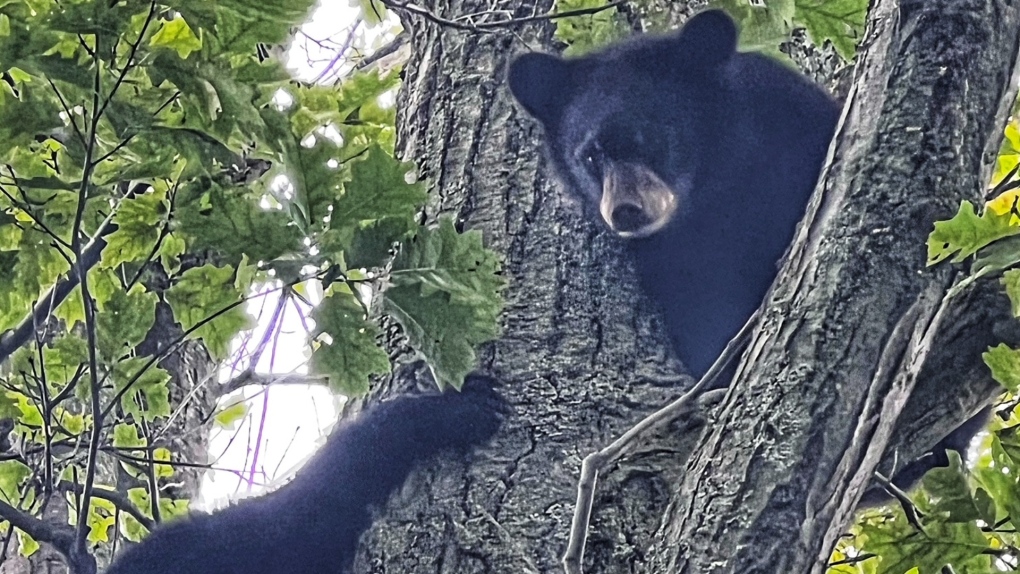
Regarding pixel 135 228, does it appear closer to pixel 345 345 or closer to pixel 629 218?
pixel 345 345

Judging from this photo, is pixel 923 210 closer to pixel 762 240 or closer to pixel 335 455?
pixel 335 455

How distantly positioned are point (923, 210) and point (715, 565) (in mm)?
524

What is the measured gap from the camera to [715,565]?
4.32 feet

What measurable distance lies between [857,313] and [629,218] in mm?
1940

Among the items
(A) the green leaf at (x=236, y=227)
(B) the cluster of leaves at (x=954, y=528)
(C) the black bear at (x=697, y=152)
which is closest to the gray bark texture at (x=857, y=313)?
(B) the cluster of leaves at (x=954, y=528)

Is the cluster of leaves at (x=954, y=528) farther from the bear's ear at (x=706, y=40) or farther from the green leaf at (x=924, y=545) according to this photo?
the bear's ear at (x=706, y=40)

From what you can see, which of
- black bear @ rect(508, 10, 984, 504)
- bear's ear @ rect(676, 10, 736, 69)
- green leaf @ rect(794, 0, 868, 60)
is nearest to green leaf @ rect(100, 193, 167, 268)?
green leaf @ rect(794, 0, 868, 60)

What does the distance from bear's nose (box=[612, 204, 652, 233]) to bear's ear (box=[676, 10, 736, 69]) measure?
549 millimetres

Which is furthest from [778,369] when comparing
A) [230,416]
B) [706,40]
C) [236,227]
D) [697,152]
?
[697,152]

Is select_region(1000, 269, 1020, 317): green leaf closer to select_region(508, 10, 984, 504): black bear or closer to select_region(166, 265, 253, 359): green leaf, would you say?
select_region(166, 265, 253, 359): green leaf

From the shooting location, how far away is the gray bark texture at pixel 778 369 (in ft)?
4.46

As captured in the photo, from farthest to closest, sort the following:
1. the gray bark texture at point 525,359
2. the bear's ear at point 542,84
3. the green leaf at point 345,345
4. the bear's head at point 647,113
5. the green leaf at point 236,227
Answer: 1. the bear's head at point 647,113
2. the bear's ear at point 542,84
3. the gray bark texture at point 525,359
4. the green leaf at point 345,345
5. the green leaf at point 236,227

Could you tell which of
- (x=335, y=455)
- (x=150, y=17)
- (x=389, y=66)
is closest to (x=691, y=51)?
(x=389, y=66)

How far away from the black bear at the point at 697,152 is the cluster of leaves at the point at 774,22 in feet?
2.26
